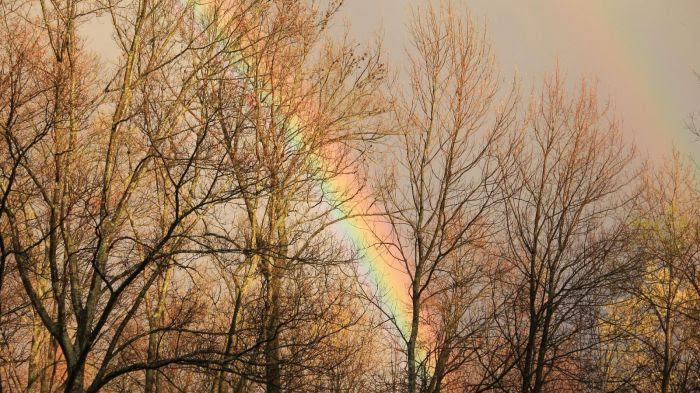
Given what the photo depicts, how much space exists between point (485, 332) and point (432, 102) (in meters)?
3.52

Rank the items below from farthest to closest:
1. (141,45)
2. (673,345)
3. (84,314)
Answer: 1. (673,345)
2. (141,45)
3. (84,314)

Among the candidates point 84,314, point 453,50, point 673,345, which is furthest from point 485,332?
point 673,345

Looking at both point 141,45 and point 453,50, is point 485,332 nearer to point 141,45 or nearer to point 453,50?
point 453,50

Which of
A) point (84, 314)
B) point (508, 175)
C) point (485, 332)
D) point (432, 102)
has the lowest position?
point (84, 314)

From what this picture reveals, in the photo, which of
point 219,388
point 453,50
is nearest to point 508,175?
point 453,50

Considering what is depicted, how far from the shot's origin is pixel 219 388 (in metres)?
9.62

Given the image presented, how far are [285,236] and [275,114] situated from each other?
75.4 inches

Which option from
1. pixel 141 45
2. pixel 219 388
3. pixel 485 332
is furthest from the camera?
pixel 485 332

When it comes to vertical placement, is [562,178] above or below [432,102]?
below

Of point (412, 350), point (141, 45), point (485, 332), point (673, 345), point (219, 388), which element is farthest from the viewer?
point (673, 345)

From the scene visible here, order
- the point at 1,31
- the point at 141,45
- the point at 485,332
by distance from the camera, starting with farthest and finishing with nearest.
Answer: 1. the point at 485,332
2. the point at 1,31
3. the point at 141,45

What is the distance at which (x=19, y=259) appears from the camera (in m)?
6.02

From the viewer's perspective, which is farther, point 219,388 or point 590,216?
point 590,216

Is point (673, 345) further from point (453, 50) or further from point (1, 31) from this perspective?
point (1, 31)
